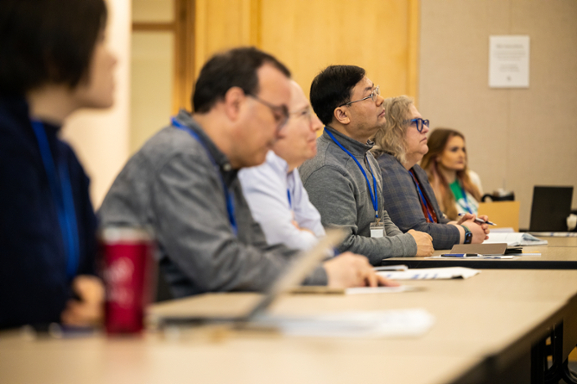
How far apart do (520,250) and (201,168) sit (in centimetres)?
164

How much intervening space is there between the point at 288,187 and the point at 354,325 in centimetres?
158

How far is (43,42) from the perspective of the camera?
1224 millimetres

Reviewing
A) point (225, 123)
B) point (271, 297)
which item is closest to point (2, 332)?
point (271, 297)

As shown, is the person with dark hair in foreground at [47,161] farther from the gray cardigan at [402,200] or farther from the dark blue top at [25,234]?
the gray cardigan at [402,200]

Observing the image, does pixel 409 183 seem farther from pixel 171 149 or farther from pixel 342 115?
pixel 171 149

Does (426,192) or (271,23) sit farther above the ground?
(271,23)

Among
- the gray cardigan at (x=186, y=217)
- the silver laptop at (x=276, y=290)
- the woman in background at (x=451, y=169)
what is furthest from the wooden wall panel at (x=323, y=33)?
the silver laptop at (x=276, y=290)

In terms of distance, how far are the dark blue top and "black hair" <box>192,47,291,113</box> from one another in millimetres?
598

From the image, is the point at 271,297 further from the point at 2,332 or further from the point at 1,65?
the point at 1,65

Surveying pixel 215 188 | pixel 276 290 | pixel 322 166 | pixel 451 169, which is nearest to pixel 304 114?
pixel 322 166

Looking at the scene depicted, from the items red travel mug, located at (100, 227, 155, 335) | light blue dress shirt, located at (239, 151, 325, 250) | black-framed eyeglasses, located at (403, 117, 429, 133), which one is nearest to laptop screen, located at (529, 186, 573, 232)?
black-framed eyeglasses, located at (403, 117, 429, 133)

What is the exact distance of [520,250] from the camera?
269cm

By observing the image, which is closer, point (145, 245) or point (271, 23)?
point (145, 245)

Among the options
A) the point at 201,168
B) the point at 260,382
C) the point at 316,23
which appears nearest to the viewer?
the point at 260,382
